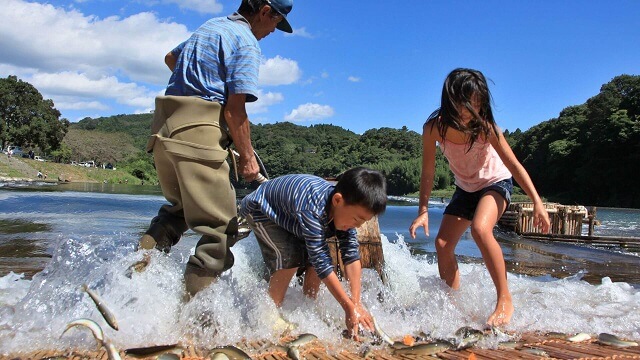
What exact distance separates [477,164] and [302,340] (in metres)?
2.03

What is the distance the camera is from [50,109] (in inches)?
3329

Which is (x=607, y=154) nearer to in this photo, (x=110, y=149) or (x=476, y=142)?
Result: (x=476, y=142)

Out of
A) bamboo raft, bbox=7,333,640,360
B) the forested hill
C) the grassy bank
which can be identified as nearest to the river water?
bamboo raft, bbox=7,333,640,360

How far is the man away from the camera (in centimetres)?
326

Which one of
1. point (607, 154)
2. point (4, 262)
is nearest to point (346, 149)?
point (607, 154)

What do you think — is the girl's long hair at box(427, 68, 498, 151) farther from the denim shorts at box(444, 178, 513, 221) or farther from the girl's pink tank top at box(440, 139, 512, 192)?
the denim shorts at box(444, 178, 513, 221)

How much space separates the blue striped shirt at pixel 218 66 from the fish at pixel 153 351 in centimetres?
151

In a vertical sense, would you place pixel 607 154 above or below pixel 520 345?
above

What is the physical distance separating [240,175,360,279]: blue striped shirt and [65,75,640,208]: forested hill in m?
63.4

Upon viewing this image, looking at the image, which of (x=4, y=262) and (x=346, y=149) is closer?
(x=4, y=262)

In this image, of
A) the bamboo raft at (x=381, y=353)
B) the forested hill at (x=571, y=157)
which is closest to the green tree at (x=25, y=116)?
the forested hill at (x=571, y=157)

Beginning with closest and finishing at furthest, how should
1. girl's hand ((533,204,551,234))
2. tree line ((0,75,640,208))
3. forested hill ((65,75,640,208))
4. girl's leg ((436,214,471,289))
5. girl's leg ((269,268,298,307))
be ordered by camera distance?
girl's leg ((269,268,298,307)) → girl's hand ((533,204,551,234)) → girl's leg ((436,214,471,289)) → forested hill ((65,75,640,208)) → tree line ((0,75,640,208))

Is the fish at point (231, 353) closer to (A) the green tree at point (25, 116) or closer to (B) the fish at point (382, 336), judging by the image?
(B) the fish at point (382, 336)

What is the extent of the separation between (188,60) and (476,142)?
2.24 meters
